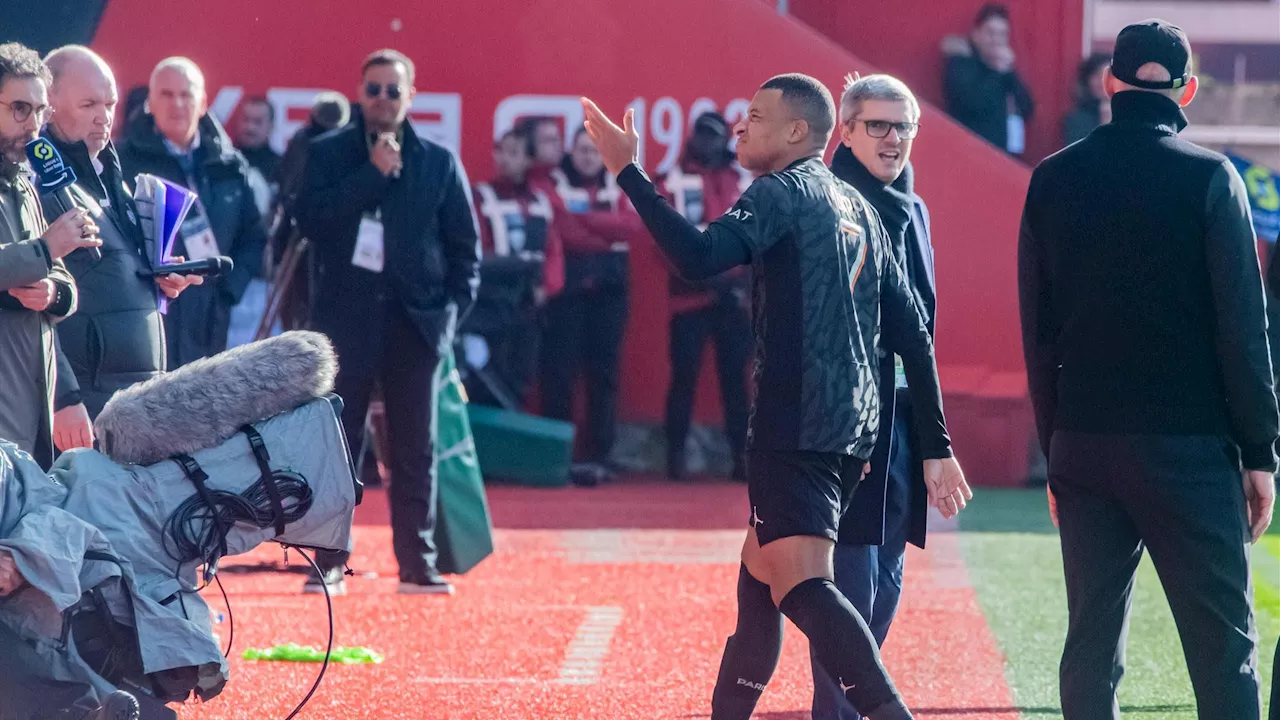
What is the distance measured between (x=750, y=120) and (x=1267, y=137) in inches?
529

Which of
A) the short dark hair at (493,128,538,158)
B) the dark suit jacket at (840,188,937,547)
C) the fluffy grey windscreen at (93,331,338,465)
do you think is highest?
the fluffy grey windscreen at (93,331,338,465)

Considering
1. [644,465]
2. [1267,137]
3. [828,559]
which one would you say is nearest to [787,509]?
[828,559]

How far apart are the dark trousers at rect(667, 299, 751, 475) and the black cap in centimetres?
781

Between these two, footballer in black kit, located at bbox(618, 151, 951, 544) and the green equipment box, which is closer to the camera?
footballer in black kit, located at bbox(618, 151, 951, 544)

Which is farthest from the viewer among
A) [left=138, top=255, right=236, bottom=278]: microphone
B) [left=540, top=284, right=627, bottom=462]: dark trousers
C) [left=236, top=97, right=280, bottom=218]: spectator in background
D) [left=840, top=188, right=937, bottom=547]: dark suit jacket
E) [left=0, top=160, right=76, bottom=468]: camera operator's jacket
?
[left=540, top=284, right=627, bottom=462]: dark trousers

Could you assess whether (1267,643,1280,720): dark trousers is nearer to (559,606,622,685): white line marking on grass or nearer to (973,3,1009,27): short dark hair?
(559,606,622,685): white line marking on grass

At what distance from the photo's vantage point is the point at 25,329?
518 cm

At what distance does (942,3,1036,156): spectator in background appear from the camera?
13484mm

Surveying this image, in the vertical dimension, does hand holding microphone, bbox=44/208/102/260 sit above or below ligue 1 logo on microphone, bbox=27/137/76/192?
below

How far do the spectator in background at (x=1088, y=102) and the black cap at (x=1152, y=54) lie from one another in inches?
357

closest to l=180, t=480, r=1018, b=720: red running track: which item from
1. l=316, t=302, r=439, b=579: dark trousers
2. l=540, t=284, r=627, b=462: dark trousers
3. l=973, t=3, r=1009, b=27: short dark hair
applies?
l=316, t=302, r=439, b=579: dark trousers

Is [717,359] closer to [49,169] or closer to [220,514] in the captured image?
[49,169]

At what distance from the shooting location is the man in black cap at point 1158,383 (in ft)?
13.5

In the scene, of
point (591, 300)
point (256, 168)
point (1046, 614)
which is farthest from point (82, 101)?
point (591, 300)
